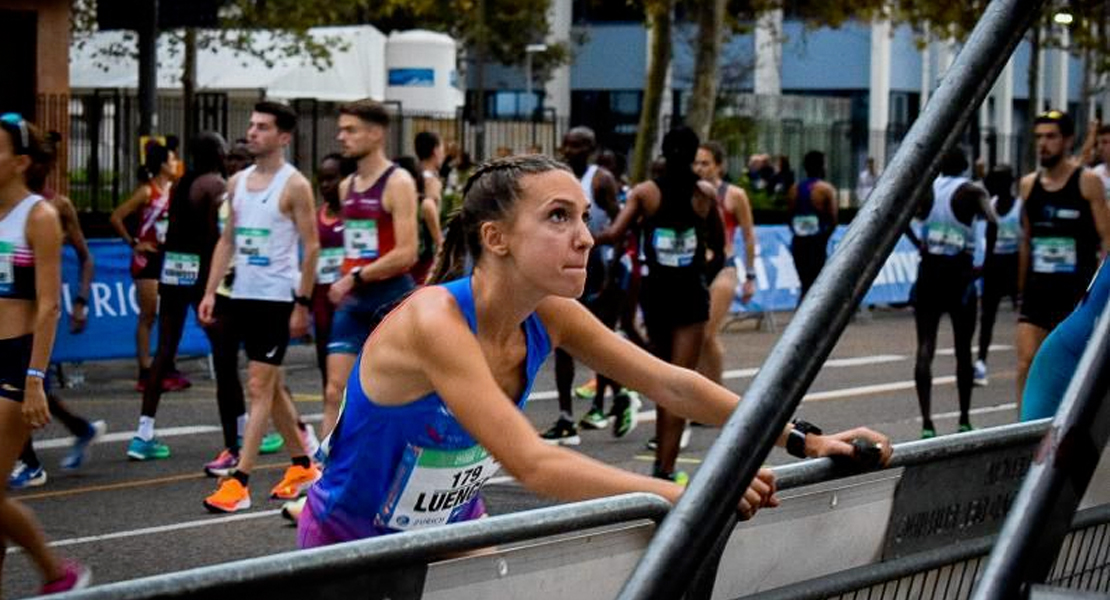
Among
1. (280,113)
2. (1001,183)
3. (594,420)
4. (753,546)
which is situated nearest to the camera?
(753,546)

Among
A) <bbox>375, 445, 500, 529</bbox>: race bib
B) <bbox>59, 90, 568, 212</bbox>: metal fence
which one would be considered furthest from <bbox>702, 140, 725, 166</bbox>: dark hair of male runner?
<bbox>375, 445, 500, 529</bbox>: race bib

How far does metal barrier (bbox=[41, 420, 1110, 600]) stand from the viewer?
291cm

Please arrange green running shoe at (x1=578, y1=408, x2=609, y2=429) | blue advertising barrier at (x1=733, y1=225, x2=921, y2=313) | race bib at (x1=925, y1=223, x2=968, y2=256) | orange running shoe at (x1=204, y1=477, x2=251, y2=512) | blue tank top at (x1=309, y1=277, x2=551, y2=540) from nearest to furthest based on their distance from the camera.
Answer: blue tank top at (x1=309, y1=277, x2=551, y2=540) → orange running shoe at (x1=204, y1=477, x2=251, y2=512) → race bib at (x1=925, y1=223, x2=968, y2=256) → green running shoe at (x1=578, y1=408, x2=609, y2=429) → blue advertising barrier at (x1=733, y1=225, x2=921, y2=313)

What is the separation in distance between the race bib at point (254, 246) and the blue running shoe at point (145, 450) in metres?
1.87

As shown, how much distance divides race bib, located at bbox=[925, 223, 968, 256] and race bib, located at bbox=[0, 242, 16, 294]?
7.11 m

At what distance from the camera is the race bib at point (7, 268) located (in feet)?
25.0

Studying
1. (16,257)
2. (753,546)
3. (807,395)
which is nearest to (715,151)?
(807,395)

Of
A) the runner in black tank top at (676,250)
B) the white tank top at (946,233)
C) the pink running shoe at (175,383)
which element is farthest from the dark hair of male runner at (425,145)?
the runner in black tank top at (676,250)

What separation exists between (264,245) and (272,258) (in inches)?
3.0

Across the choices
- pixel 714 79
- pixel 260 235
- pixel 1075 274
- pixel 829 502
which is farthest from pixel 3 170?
pixel 714 79

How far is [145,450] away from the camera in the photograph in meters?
11.9

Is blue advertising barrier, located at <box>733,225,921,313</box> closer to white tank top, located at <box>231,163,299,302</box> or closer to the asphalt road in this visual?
the asphalt road

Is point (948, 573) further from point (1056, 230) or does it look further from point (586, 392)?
point (586, 392)

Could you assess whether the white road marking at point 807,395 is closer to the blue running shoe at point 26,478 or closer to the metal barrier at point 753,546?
Answer: the blue running shoe at point 26,478
